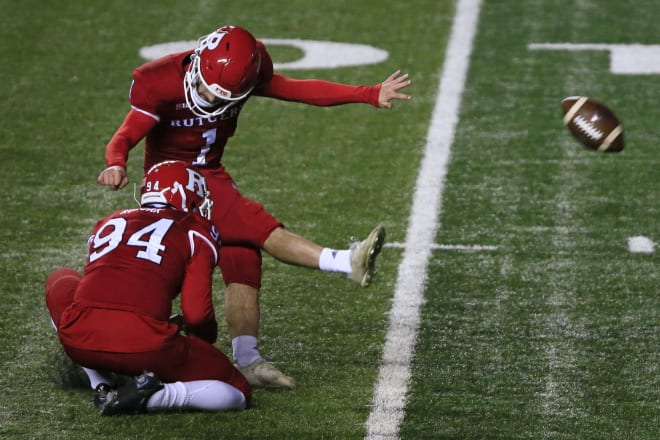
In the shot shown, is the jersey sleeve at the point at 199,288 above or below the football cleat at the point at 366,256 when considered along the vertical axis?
above

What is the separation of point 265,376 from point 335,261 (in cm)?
50

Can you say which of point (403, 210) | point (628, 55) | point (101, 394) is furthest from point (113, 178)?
point (628, 55)

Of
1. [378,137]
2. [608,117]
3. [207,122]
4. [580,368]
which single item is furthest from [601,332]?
[378,137]

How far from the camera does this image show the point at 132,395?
462cm

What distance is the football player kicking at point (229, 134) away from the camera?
503 centimetres

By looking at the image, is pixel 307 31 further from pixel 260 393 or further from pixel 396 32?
pixel 260 393

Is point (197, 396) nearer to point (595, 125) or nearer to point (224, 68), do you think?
point (224, 68)

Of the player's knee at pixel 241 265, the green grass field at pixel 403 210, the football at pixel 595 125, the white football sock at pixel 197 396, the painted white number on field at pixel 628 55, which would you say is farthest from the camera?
the painted white number on field at pixel 628 55

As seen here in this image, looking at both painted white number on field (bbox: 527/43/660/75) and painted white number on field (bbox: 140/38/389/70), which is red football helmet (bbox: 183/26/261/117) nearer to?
painted white number on field (bbox: 140/38/389/70)

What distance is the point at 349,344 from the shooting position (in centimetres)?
557

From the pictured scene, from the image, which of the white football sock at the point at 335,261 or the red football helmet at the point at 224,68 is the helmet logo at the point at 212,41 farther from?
the white football sock at the point at 335,261

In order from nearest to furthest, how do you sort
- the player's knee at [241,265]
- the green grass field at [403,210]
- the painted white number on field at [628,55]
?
the green grass field at [403,210]
the player's knee at [241,265]
the painted white number on field at [628,55]

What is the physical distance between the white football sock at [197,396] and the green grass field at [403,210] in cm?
5

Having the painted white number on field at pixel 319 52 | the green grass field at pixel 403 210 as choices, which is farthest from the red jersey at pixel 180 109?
the painted white number on field at pixel 319 52
